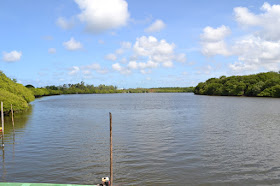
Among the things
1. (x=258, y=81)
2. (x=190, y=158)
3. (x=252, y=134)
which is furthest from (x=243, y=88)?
(x=190, y=158)

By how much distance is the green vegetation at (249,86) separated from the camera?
119m

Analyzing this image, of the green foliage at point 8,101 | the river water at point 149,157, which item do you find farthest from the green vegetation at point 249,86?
the green foliage at point 8,101

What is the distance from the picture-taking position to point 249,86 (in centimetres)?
13750

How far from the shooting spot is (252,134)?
90.5ft

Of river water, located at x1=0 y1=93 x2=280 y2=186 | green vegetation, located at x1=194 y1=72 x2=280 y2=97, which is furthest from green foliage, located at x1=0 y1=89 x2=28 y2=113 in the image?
green vegetation, located at x1=194 y1=72 x2=280 y2=97

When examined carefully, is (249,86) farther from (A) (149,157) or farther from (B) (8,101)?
(A) (149,157)

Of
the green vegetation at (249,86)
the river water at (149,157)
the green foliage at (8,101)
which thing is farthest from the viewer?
the green vegetation at (249,86)

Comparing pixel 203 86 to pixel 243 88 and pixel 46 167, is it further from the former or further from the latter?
pixel 46 167

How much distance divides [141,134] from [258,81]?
126149mm

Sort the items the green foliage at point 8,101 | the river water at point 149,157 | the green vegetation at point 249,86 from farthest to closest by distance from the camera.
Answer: the green vegetation at point 249,86, the green foliage at point 8,101, the river water at point 149,157

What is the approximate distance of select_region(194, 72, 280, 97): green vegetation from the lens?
119 metres

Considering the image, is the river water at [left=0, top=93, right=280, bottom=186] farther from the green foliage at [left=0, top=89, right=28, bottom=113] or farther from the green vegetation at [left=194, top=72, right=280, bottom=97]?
the green vegetation at [left=194, top=72, right=280, bottom=97]

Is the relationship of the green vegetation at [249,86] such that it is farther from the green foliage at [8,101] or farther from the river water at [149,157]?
the green foliage at [8,101]

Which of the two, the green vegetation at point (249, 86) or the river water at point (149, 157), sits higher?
the green vegetation at point (249, 86)
